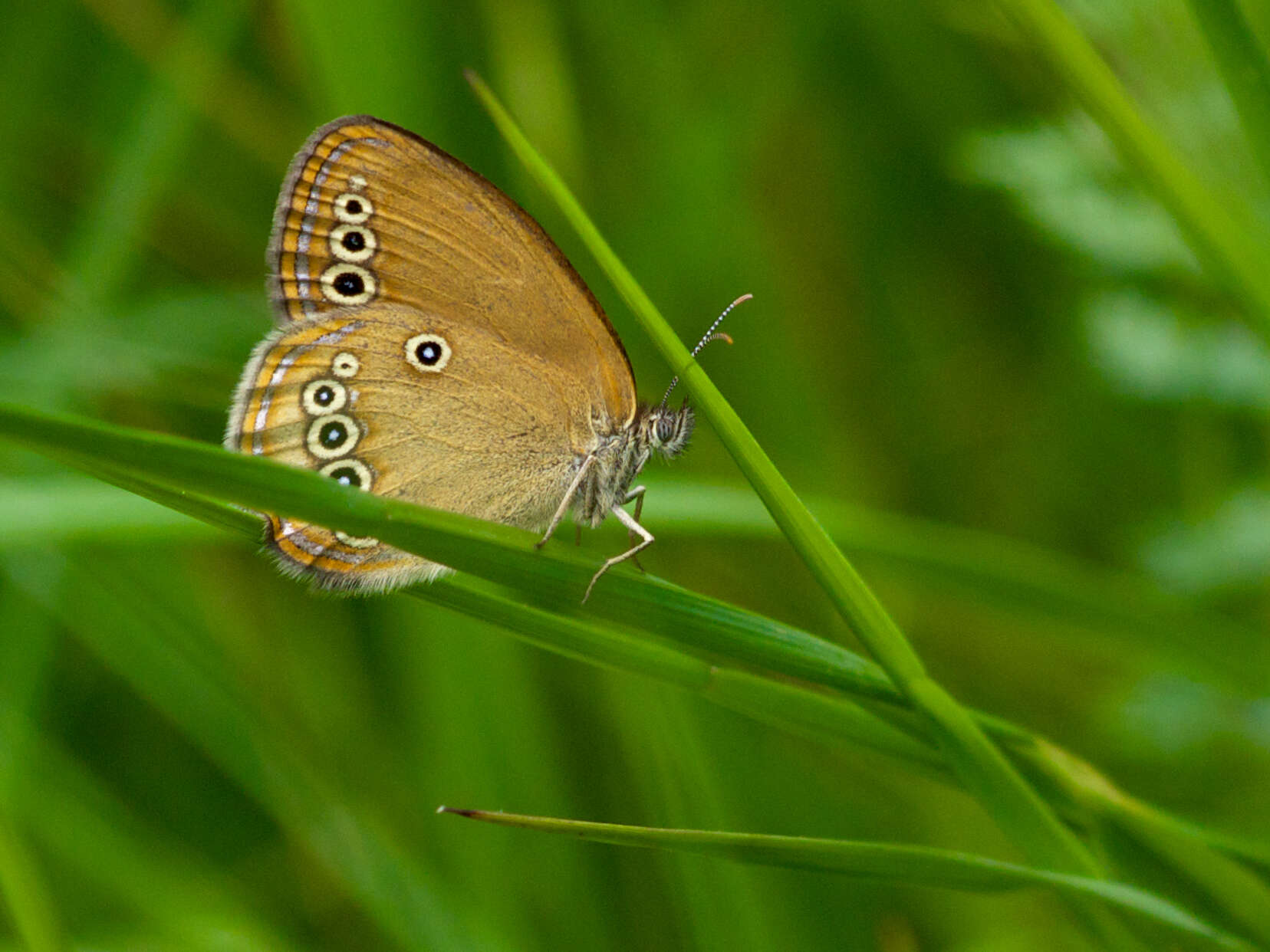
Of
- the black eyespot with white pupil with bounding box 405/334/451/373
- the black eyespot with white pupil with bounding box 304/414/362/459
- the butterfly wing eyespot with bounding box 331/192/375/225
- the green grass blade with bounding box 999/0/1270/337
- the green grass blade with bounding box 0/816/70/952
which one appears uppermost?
the green grass blade with bounding box 999/0/1270/337

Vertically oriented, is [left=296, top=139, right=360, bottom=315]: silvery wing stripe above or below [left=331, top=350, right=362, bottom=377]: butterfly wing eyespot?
above

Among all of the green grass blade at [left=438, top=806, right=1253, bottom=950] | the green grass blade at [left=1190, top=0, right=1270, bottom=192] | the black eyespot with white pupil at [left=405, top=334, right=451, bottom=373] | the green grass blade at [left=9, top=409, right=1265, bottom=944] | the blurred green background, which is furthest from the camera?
the blurred green background

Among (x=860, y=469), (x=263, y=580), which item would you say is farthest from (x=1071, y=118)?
(x=263, y=580)

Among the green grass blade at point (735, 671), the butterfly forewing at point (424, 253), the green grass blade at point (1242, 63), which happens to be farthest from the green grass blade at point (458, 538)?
the green grass blade at point (1242, 63)

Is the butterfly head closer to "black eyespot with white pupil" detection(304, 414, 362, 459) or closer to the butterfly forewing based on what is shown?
the butterfly forewing

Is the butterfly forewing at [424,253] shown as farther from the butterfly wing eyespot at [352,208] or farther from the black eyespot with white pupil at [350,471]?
the black eyespot with white pupil at [350,471]

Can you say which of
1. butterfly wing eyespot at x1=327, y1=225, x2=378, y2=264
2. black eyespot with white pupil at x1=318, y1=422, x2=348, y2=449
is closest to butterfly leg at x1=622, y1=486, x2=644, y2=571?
black eyespot with white pupil at x1=318, y1=422, x2=348, y2=449

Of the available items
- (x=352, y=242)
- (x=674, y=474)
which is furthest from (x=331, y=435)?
(x=674, y=474)
